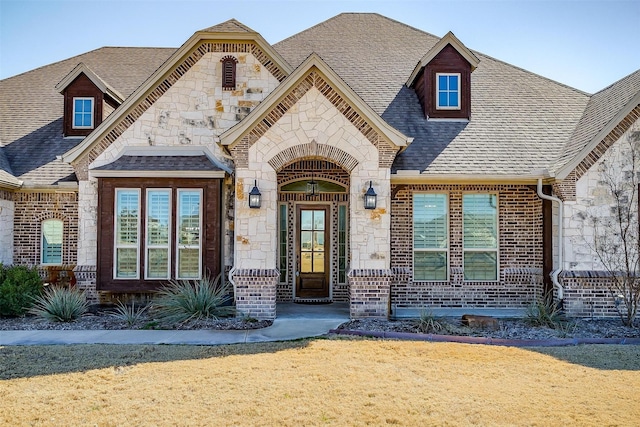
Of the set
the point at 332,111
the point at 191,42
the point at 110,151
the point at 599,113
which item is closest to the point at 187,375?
the point at 332,111

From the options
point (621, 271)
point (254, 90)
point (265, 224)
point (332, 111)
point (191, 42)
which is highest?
point (191, 42)

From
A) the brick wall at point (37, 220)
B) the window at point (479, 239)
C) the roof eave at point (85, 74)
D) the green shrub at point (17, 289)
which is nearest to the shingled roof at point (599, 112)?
the window at point (479, 239)

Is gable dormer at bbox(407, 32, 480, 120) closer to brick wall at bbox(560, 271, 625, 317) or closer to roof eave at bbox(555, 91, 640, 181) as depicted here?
roof eave at bbox(555, 91, 640, 181)

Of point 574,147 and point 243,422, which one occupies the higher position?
point 574,147

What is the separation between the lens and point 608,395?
18.8 feet

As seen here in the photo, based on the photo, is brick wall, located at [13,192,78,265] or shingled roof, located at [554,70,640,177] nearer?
shingled roof, located at [554,70,640,177]

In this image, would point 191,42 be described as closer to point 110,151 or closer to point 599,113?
point 110,151

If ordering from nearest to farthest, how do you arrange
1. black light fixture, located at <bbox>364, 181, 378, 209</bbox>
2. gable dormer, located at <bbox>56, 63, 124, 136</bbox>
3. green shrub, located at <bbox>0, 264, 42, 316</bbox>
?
black light fixture, located at <bbox>364, 181, 378, 209</bbox> → green shrub, located at <bbox>0, 264, 42, 316</bbox> → gable dormer, located at <bbox>56, 63, 124, 136</bbox>

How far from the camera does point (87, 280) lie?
38.1ft

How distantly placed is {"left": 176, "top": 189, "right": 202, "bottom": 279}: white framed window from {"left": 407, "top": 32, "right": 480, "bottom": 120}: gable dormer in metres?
6.17

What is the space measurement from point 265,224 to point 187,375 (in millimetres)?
4231

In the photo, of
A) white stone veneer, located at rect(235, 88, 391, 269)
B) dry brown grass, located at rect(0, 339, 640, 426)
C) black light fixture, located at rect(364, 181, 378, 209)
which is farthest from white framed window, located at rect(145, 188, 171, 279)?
black light fixture, located at rect(364, 181, 378, 209)

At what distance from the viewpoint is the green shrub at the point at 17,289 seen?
34.0 ft

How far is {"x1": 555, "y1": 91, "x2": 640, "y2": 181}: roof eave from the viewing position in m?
10.5
